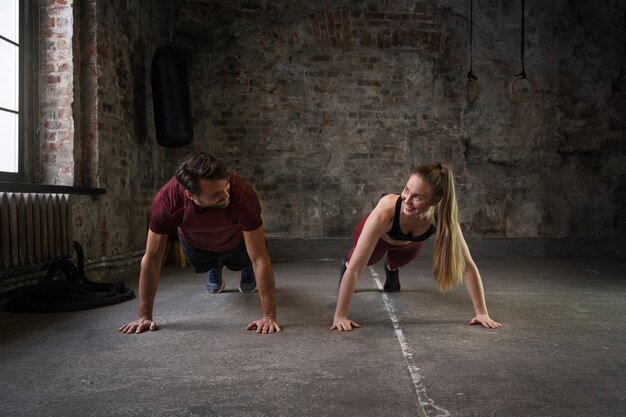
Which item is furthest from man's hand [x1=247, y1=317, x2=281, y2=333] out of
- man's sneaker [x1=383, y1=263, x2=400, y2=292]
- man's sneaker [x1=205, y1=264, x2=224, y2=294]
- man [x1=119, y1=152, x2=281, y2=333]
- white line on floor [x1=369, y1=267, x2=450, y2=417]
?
man's sneaker [x1=383, y1=263, x2=400, y2=292]

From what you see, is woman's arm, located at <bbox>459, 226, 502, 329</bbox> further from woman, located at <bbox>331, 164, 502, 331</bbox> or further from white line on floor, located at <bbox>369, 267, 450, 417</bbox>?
white line on floor, located at <bbox>369, 267, 450, 417</bbox>

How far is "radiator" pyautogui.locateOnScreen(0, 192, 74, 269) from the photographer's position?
3.56 meters

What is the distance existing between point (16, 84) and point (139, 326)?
282 centimetres

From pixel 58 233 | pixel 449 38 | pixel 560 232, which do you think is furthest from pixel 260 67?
pixel 560 232

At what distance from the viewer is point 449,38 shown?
6.77m

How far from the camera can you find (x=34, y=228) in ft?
12.7

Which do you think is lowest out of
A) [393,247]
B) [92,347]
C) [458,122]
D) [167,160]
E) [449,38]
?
[92,347]

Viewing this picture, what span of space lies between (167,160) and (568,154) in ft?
18.2

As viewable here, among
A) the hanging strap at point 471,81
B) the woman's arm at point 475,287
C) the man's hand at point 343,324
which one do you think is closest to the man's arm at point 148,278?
the man's hand at point 343,324

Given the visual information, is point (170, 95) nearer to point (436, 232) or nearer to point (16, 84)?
point (16, 84)

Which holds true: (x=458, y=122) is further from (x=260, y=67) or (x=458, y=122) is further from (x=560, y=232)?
(x=260, y=67)

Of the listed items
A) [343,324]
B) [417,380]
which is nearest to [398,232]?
[343,324]

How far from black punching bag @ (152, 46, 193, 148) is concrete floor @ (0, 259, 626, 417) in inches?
107

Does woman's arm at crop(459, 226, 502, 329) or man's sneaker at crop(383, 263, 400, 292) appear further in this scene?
man's sneaker at crop(383, 263, 400, 292)
